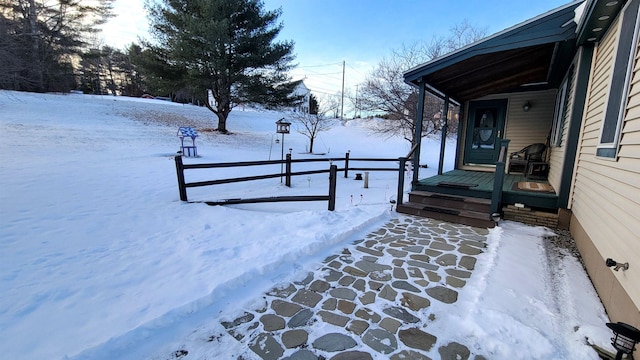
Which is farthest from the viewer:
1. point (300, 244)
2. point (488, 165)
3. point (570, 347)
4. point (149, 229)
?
point (488, 165)

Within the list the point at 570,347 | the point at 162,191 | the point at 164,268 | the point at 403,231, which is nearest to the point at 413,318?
the point at 570,347

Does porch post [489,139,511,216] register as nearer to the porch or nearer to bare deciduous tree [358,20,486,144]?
the porch

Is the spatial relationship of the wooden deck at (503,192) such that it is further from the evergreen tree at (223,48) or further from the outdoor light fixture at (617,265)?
the evergreen tree at (223,48)

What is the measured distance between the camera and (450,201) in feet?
15.9

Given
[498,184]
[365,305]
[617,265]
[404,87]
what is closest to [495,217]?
[498,184]

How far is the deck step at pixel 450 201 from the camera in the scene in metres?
4.53

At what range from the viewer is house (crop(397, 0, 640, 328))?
2.14m

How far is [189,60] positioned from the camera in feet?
41.8

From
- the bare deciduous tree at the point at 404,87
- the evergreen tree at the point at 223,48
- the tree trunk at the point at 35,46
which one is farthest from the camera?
the tree trunk at the point at 35,46

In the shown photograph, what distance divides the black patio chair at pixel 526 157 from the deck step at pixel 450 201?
8.67 feet

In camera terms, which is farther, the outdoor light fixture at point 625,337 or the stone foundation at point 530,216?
the stone foundation at point 530,216

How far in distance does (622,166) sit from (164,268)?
4.23 meters

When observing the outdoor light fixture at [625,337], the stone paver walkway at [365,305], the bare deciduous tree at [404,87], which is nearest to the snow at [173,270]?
the stone paver walkway at [365,305]

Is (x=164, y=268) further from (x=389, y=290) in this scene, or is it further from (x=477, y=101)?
(x=477, y=101)
